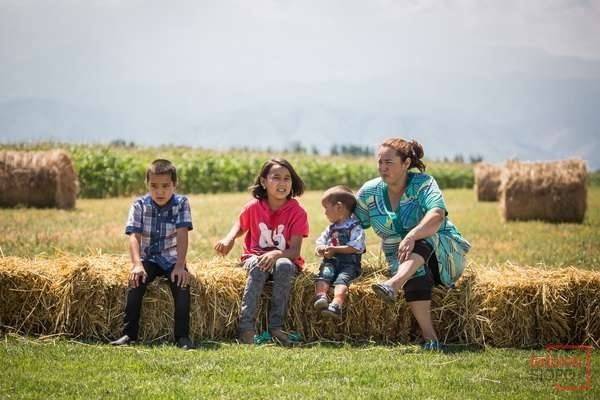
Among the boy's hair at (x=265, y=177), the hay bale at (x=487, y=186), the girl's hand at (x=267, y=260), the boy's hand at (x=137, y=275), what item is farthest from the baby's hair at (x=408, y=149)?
the hay bale at (x=487, y=186)

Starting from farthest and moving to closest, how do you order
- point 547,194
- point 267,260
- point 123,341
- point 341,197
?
point 547,194 < point 341,197 < point 267,260 < point 123,341

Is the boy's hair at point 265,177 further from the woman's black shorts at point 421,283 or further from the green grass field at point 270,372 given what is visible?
the green grass field at point 270,372

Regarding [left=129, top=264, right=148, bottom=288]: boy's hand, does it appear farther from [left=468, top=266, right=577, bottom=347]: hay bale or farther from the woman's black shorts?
[left=468, top=266, right=577, bottom=347]: hay bale

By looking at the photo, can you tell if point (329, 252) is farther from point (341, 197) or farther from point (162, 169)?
point (162, 169)

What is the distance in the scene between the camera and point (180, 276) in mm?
5965

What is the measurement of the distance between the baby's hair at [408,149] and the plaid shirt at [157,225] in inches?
68.4

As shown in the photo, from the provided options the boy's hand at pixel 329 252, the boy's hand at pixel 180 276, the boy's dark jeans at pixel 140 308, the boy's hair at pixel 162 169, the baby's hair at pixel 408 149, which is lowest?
the boy's dark jeans at pixel 140 308

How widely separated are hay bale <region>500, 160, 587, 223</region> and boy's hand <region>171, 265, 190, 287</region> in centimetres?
1213

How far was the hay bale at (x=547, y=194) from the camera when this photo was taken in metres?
16.6

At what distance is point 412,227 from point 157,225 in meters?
2.06

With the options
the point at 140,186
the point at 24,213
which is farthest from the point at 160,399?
the point at 140,186

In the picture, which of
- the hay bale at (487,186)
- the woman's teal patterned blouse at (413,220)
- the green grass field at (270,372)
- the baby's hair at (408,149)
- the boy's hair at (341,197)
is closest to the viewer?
the green grass field at (270,372)

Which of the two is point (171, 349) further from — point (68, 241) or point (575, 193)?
point (575, 193)

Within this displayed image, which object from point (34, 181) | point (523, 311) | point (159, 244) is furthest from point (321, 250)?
point (34, 181)
